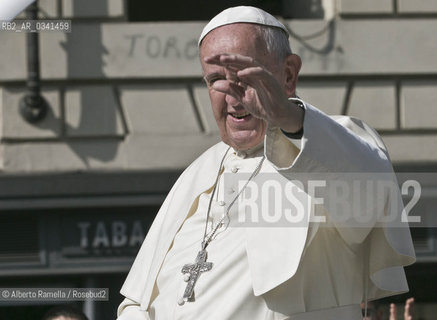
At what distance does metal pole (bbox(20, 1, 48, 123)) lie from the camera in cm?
894

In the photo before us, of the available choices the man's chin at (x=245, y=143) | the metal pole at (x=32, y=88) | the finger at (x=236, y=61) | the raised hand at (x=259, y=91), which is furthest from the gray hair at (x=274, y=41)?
the metal pole at (x=32, y=88)

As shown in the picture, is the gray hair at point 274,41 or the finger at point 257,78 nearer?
the finger at point 257,78

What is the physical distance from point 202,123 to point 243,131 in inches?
227

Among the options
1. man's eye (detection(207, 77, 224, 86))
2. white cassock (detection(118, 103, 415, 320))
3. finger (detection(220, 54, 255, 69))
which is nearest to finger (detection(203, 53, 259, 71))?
finger (detection(220, 54, 255, 69))

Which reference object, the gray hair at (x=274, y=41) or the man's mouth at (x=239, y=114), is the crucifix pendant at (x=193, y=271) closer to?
the man's mouth at (x=239, y=114)

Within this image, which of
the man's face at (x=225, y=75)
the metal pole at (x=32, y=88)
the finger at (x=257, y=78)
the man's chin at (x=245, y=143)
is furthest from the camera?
the metal pole at (x=32, y=88)

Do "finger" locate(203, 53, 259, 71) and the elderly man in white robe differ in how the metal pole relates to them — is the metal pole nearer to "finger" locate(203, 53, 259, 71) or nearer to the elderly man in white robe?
the elderly man in white robe

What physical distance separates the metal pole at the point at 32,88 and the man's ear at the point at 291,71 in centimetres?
577

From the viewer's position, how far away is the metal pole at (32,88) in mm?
8938

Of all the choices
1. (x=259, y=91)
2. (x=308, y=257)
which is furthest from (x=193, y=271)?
(x=259, y=91)

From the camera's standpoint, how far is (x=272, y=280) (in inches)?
123

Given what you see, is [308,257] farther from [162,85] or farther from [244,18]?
[162,85]

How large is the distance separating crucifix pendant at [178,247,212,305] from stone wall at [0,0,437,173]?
5.57 metres

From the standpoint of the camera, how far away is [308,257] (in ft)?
10.4
